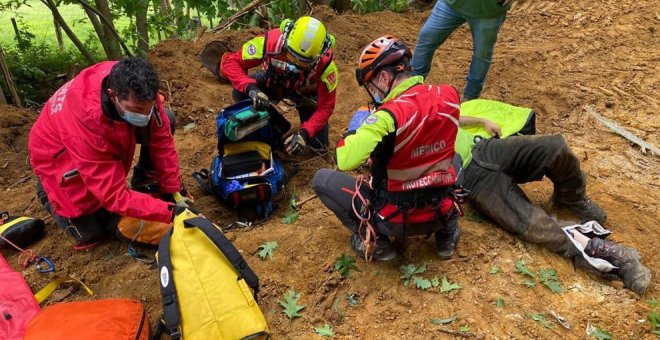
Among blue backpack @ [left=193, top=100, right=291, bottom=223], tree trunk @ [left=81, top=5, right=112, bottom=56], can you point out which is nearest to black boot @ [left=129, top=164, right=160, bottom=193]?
blue backpack @ [left=193, top=100, right=291, bottom=223]

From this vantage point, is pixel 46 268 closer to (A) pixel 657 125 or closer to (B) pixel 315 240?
(B) pixel 315 240

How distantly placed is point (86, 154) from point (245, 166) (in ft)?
4.90

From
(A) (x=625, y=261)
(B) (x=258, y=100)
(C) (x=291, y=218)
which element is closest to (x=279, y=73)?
(B) (x=258, y=100)

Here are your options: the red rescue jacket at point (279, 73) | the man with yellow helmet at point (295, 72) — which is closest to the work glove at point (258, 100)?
the man with yellow helmet at point (295, 72)

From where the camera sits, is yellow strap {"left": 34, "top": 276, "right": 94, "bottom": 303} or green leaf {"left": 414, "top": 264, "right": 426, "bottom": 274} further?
green leaf {"left": 414, "top": 264, "right": 426, "bottom": 274}

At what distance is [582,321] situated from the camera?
2.80m

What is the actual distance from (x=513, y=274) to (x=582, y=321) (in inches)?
19.1

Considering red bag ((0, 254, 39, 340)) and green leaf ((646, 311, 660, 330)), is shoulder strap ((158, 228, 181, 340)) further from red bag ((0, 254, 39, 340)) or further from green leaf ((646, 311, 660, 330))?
green leaf ((646, 311, 660, 330))

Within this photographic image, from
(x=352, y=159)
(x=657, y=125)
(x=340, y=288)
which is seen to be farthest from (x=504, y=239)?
(x=657, y=125)

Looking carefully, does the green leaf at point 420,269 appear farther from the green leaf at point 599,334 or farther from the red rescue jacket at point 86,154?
the red rescue jacket at point 86,154

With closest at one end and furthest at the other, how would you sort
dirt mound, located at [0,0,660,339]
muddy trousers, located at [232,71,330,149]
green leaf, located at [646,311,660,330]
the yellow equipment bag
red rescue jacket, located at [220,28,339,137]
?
the yellow equipment bag → green leaf, located at [646,311,660,330] → dirt mound, located at [0,0,660,339] → red rescue jacket, located at [220,28,339,137] → muddy trousers, located at [232,71,330,149]

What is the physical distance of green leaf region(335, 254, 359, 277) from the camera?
322cm

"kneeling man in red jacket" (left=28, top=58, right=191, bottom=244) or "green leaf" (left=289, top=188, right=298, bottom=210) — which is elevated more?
"kneeling man in red jacket" (left=28, top=58, right=191, bottom=244)

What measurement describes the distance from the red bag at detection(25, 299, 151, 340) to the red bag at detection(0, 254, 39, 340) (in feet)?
0.89
